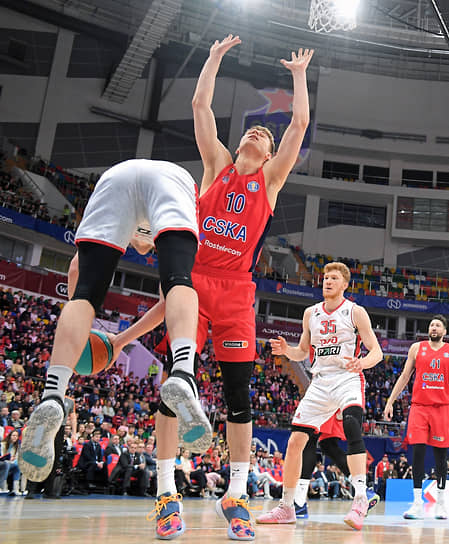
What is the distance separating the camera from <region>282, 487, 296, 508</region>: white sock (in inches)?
197

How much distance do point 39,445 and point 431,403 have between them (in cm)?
622

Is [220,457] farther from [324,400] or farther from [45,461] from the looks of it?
[45,461]

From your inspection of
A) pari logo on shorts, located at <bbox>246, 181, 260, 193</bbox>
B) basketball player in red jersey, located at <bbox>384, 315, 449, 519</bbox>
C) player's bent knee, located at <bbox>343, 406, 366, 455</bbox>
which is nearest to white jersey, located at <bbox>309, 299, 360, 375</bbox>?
player's bent knee, located at <bbox>343, 406, 366, 455</bbox>

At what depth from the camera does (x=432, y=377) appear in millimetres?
7434

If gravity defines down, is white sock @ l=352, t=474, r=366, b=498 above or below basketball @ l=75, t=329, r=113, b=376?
below

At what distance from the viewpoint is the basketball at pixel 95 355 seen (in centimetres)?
276

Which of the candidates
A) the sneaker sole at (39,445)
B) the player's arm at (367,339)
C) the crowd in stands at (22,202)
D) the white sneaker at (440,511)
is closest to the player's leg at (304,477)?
the player's arm at (367,339)

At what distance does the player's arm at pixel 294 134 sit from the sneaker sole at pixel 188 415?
208cm

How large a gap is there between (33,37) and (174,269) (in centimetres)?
2932

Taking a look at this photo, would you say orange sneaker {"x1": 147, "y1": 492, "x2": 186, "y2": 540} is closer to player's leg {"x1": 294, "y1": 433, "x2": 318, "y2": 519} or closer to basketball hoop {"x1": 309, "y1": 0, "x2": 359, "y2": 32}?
player's leg {"x1": 294, "y1": 433, "x2": 318, "y2": 519}

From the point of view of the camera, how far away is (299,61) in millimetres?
4047

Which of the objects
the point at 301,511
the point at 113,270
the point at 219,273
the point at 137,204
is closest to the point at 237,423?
the point at 219,273

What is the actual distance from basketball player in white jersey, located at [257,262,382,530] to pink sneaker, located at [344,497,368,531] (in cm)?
2

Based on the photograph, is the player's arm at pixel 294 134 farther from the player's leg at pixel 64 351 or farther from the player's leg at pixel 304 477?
the player's leg at pixel 304 477
